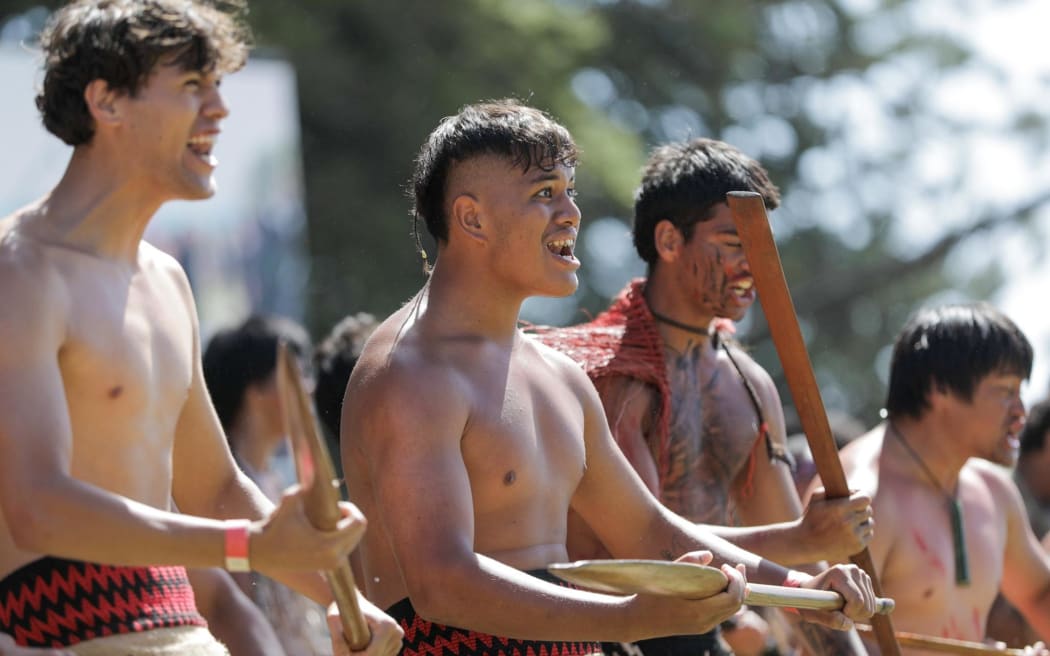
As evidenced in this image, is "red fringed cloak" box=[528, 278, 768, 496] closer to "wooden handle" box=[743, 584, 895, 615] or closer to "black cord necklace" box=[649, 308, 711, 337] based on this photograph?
"black cord necklace" box=[649, 308, 711, 337]

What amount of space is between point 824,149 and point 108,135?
52.0ft

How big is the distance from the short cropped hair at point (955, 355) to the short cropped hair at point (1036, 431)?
2.27m

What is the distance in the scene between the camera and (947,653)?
5262 millimetres

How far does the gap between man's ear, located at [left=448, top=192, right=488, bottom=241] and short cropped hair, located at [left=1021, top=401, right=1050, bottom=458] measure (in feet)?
15.6

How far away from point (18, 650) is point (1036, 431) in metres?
5.86

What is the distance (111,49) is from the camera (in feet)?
10.6

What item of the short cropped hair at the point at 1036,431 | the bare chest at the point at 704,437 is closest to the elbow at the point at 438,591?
the bare chest at the point at 704,437

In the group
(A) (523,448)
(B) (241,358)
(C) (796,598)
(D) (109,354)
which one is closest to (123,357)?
(D) (109,354)

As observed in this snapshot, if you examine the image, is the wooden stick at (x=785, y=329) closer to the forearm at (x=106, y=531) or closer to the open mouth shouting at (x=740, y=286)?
the open mouth shouting at (x=740, y=286)

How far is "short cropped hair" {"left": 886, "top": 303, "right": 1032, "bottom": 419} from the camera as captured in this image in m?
5.59

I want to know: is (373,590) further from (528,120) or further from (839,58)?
(839,58)

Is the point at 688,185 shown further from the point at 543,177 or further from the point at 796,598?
the point at 796,598

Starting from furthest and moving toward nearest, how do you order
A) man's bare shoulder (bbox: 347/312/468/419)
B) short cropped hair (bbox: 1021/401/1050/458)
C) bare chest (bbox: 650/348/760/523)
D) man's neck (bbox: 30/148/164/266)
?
short cropped hair (bbox: 1021/401/1050/458) → bare chest (bbox: 650/348/760/523) → man's bare shoulder (bbox: 347/312/468/419) → man's neck (bbox: 30/148/164/266)

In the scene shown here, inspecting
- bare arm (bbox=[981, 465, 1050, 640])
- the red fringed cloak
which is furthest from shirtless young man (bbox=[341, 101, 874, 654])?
bare arm (bbox=[981, 465, 1050, 640])
